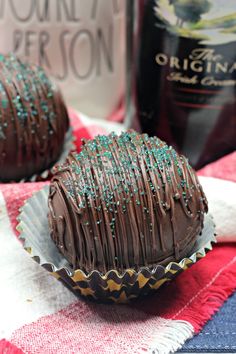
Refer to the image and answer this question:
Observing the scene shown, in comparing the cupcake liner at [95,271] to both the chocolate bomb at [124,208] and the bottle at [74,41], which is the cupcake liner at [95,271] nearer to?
A: the chocolate bomb at [124,208]

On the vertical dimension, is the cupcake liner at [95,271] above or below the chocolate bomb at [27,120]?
below

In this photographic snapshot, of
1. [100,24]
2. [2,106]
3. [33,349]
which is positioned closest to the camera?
[33,349]

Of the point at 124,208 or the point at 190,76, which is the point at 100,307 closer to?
the point at 124,208

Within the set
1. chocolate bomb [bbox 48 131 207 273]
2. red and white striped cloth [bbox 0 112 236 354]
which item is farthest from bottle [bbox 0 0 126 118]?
chocolate bomb [bbox 48 131 207 273]

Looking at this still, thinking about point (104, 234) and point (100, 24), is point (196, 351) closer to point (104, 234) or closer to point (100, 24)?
point (104, 234)

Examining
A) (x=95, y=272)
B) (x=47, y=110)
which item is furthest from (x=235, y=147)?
(x=95, y=272)

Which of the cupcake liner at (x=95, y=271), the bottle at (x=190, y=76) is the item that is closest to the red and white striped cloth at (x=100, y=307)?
the cupcake liner at (x=95, y=271)
